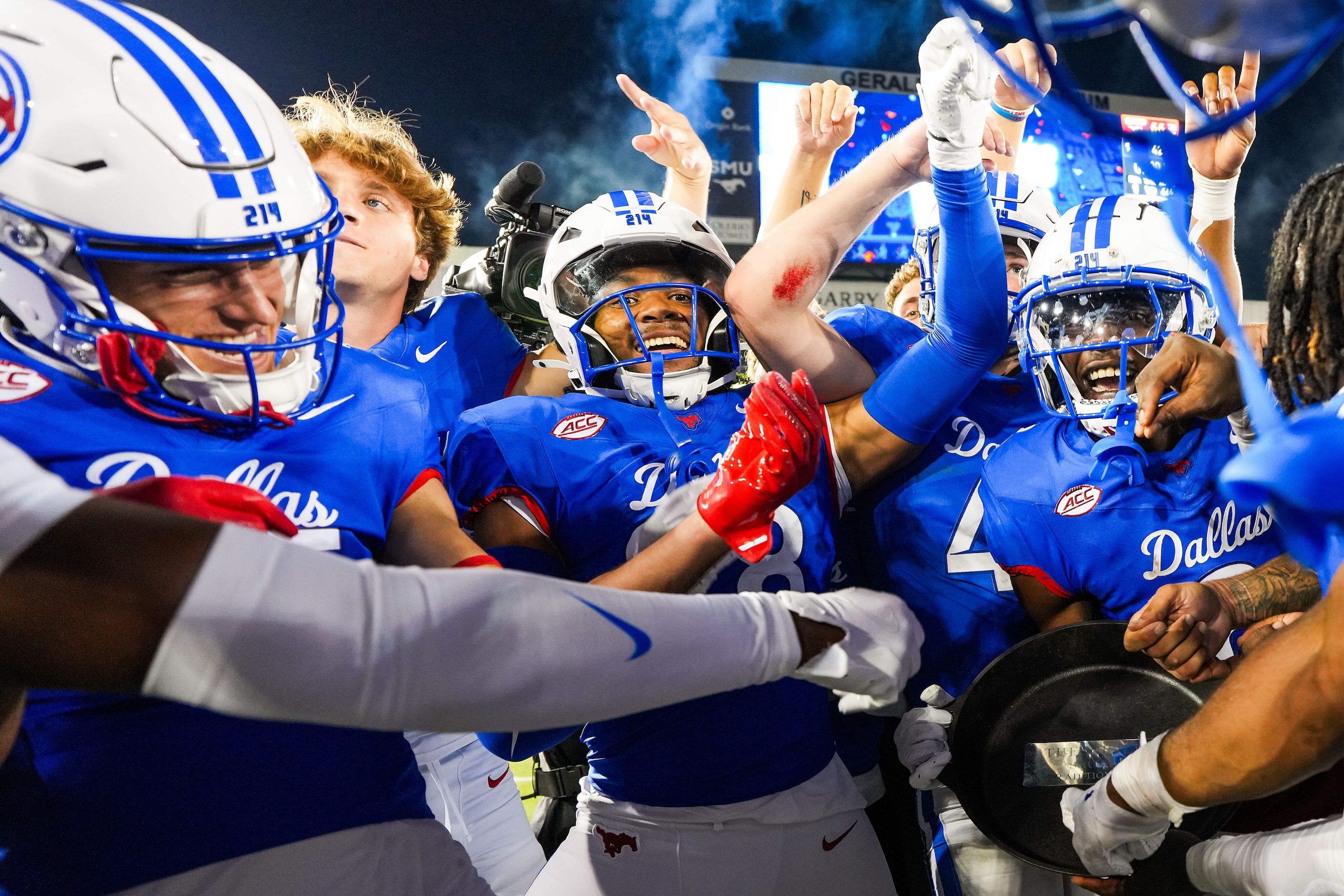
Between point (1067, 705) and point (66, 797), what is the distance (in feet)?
5.04

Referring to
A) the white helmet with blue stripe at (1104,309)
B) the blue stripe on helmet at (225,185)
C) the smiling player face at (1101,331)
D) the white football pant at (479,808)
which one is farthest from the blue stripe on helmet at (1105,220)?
the white football pant at (479,808)

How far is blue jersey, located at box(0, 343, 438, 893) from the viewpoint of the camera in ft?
3.36

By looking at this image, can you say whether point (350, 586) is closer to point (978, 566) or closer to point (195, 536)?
point (195, 536)

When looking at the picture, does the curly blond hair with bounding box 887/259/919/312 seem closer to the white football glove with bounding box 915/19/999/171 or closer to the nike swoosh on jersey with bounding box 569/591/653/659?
the white football glove with bounding box 915/19/999/171

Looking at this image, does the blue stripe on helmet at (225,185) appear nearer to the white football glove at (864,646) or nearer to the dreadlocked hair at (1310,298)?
the white football glove at (864,646)

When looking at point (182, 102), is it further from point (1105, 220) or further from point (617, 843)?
point (1105, 220)

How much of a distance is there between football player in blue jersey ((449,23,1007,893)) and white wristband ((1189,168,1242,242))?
121cm

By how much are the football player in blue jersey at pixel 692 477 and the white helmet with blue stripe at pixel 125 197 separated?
0.59 m

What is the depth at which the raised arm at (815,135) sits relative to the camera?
95.0 inches

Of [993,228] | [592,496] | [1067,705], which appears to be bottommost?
[1067,705]

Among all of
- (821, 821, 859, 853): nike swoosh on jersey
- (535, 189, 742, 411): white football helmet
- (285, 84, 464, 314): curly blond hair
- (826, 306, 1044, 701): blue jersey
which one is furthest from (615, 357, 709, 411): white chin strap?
(285, 84, 464, 314): curly blond hair

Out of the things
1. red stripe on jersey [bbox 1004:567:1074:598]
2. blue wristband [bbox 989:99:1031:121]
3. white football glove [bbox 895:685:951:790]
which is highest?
blue wristband [bbox 989:99:1031:121]

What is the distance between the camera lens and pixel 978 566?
6.57 feet

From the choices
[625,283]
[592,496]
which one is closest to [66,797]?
[592,496]
